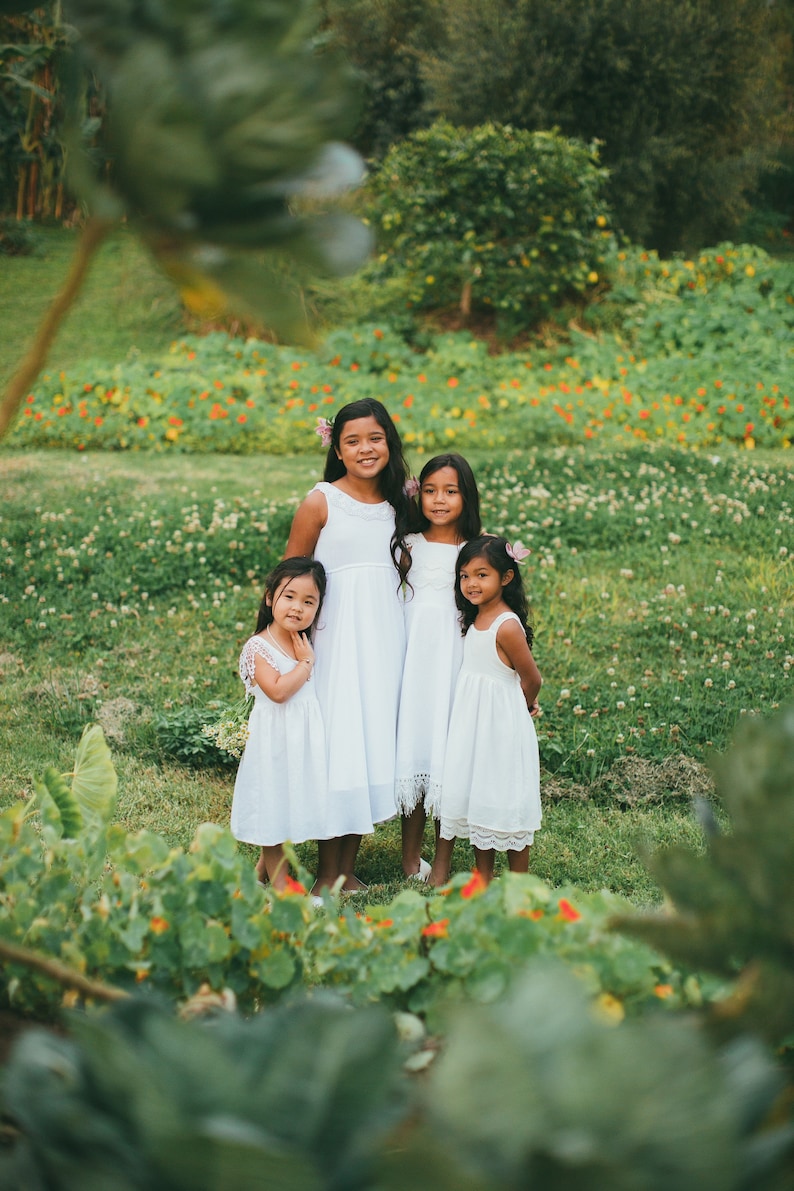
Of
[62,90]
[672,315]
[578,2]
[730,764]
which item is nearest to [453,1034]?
[730,764]

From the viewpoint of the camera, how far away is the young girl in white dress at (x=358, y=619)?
332 centimetres

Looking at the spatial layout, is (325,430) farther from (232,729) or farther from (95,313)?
(95,313)

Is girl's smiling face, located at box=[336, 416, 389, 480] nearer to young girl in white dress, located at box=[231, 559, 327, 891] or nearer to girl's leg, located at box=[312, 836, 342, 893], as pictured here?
young girl in white dress, located at box=[231, 559, 327, 891]

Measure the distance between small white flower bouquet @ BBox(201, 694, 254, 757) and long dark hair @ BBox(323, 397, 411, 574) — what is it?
0.86 metres

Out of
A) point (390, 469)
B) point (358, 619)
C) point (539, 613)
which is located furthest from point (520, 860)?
point (539, 613)

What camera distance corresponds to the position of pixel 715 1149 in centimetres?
63

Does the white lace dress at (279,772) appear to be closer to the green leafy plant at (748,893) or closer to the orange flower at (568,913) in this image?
the orange flower at (568,913)

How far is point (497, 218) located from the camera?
1086cm

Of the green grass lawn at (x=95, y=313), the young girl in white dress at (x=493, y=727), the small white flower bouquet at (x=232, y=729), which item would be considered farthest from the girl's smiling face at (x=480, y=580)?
the green grass lawn at (x=95, y=313)

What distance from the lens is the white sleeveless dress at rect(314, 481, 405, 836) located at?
332cm

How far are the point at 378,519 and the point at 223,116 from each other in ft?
8.66

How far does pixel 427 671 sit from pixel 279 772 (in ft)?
1.85

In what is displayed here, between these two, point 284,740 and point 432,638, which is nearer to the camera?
point 284,740

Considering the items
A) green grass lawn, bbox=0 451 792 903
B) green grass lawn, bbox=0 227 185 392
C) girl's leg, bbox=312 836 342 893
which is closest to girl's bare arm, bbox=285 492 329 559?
girl's leg, bbox=312 836 342 893
